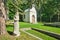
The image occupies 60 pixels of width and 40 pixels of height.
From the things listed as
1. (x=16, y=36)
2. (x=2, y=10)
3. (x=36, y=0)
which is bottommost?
(x=16, y=36)

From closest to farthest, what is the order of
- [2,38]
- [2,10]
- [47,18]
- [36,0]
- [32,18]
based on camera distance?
[2,38], [2,10], [36,0], [32,18], [47,18]

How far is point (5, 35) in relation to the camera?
45.3 feet

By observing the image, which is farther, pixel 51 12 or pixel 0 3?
pixel 51 12

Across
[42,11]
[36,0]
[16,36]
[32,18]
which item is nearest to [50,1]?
[42,11]

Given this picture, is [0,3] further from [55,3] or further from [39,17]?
[39,17]

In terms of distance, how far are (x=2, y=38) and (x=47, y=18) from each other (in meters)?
43.5

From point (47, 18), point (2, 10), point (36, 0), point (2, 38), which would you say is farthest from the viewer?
point (47, 18)

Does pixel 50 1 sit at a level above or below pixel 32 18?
above

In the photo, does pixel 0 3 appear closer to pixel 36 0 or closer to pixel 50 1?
pixel 36 0

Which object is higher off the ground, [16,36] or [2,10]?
[2,10]

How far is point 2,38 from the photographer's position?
519 inches

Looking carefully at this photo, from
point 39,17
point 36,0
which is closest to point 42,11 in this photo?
point 39,17

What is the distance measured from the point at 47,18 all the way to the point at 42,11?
2976 millimetres

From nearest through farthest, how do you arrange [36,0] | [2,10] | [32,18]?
[2,10], [36,0], [32,18]
